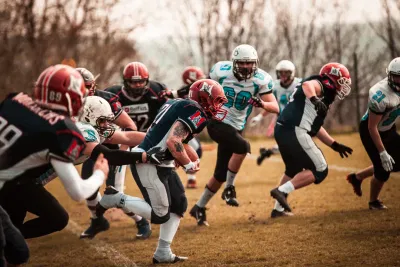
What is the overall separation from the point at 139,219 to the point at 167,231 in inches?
60.5

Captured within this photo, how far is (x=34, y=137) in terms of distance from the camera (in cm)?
446

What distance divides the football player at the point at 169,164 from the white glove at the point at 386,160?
235 cm

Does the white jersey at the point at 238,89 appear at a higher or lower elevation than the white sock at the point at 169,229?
higher

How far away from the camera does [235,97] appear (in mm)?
8258

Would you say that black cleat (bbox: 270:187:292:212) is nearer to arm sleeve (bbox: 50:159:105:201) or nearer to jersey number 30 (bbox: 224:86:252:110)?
jersey number 30 (bbox: 224:86:252:110)

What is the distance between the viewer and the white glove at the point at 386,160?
745 centimetres

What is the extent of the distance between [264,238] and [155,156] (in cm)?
173

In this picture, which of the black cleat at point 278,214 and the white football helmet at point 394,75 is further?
the black cleat at point 278,214

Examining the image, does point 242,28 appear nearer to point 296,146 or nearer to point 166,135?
point 296,146

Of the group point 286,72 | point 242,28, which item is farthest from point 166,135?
point 242,28

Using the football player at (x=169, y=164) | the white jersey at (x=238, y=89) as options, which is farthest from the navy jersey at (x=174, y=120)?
the white jersey at (x=238, y=89)

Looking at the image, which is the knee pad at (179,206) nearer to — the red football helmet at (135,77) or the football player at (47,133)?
the football player at (47,133)

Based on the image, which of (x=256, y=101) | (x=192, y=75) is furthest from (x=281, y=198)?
(x=192, y=75)

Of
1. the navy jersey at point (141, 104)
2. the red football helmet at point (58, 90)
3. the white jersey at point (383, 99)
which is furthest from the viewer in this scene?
the navy jersey at point (141, 104)
